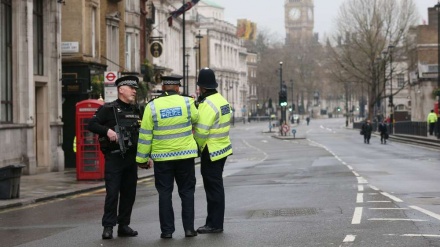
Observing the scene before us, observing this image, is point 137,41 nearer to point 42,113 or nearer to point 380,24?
point 42,113

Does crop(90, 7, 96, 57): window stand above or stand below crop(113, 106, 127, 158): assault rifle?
above

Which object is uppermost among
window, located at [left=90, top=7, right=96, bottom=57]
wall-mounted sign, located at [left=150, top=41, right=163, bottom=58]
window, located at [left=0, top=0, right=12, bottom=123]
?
wall-mounted sign, located at [left=150, top=41, right=163, bottom=58]

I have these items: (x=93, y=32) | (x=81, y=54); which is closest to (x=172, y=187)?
(x=81, y=54)

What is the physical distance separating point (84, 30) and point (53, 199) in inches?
680

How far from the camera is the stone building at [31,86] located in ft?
95.1

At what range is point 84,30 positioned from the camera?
123 feet

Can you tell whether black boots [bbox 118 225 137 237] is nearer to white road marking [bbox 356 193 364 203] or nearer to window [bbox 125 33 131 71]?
white road marking [bbox 356 193 364 203]

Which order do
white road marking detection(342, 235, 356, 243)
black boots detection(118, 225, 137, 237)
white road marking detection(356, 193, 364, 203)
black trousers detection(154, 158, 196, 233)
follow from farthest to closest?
white road marking detection(356, 193, 364, 203)
black boots detection(118, 225, 137, 237)
black trousers detection(154, 158, 196, 233)
white road marking detection(342, 235, 356, 243)

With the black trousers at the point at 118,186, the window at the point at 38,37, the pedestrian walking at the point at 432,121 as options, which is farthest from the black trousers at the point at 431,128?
the black trousers at the point at 118,186

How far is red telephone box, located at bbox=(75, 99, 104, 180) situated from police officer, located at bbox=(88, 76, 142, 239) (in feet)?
48.9

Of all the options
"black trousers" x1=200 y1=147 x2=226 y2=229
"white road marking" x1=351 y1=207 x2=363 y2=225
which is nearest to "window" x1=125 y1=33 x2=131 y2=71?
"white road marking" x1=351 y1=207 x2=363 y2=225

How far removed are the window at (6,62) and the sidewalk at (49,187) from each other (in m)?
2.06

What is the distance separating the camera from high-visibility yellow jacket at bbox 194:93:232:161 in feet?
39.9

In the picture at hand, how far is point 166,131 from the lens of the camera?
1182 cm
